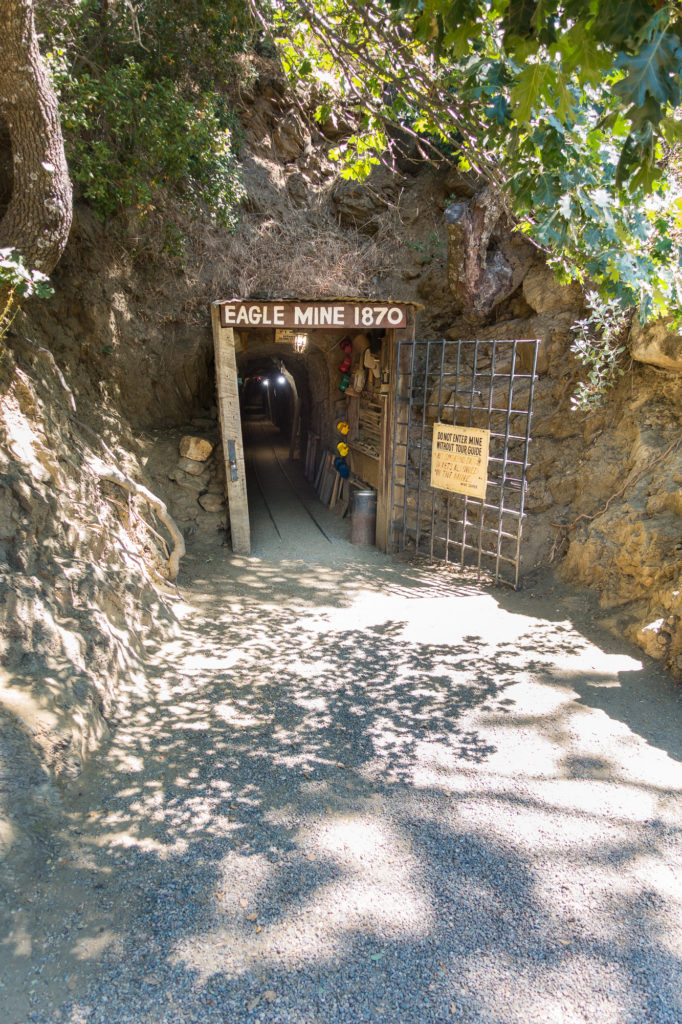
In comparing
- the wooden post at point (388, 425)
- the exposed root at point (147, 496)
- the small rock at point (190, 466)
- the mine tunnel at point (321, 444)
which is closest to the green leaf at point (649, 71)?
the exposed root at point (147, 496)

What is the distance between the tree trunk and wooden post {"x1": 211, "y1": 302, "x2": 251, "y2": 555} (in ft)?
8.51

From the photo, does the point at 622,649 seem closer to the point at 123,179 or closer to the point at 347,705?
the point at 347,705

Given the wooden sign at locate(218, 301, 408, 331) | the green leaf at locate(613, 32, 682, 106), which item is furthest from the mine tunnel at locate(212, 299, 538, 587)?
the green leaf at locate(613, 32, 682, 106)

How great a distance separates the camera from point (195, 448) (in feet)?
31.4

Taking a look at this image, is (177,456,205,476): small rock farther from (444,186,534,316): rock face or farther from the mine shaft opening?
Answer: (444,186,534,316): rock face

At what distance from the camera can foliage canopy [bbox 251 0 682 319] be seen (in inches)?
92.0

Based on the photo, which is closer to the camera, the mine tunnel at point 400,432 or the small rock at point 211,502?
the mine tunnel at point 400,432

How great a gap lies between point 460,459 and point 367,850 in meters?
5.71

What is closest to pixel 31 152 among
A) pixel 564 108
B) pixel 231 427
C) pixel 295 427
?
pixel 231 427

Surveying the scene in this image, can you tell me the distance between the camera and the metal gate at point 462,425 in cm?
879

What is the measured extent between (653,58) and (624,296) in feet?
10.4

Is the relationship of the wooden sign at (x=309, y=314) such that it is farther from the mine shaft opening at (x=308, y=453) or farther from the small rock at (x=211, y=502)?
the small rock at (x=211, y=502)

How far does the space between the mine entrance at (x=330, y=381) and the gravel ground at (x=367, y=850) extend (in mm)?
3663

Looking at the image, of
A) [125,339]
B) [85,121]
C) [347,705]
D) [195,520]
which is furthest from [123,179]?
[347,705]
